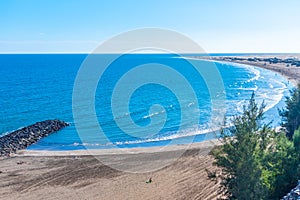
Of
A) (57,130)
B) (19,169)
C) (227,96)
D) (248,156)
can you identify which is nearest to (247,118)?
(248,156)

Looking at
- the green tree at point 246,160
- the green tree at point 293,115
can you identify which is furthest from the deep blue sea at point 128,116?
the green tree at point 246,160

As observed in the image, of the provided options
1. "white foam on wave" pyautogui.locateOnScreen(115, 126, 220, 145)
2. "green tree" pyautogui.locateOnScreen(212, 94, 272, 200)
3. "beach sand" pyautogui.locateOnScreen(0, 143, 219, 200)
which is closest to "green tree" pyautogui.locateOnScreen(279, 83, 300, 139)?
"beach sand" pyautogui.locateOnScreen(0, 143, 219, 200)

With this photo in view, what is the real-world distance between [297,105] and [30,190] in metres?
23.3

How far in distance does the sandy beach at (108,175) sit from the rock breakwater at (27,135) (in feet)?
6.74

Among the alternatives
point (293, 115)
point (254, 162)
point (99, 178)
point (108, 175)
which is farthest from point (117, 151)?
point (254, 162)

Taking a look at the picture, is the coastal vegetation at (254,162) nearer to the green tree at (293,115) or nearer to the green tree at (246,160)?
the green tree at (246,160)

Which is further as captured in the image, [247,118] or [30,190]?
[30,190]

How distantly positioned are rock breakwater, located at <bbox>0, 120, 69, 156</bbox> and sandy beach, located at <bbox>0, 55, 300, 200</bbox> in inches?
80.9

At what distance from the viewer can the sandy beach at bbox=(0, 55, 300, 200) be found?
22938 mm

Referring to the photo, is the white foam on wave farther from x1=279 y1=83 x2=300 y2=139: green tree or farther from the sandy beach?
x1=279 y1=83 x2=300 y2=139: green tree

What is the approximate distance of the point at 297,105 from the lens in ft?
91.7

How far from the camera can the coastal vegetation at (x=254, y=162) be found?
14797 mm

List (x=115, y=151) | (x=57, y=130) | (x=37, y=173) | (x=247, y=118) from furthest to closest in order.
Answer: (x=57, y=130) → (x=115, y=151) → (x=37, y=173) → (x=247, y=118)

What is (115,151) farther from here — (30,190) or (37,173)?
(30,190)
